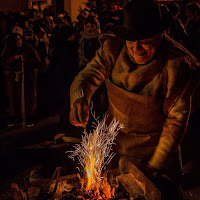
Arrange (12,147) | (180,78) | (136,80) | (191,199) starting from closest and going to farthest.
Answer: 1. (180,78)
2. (136,80)
3. (191,199)
4. (12,147)

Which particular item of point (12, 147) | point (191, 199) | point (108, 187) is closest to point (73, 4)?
point (12, 147)

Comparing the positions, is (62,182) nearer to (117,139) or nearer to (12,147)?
(117,139)

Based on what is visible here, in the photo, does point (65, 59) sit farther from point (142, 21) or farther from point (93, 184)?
point (142, 21)

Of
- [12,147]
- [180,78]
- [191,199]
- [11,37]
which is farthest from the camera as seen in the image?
[11,37]

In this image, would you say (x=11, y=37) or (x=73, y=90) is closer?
(x=73, y=90)

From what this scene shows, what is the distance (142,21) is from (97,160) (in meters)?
1.16

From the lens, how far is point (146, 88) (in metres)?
2.23

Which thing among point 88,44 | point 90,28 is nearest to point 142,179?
point 88,44

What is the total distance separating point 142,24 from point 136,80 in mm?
463

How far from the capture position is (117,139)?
8.43 ft

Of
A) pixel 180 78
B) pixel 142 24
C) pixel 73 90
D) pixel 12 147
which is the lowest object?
pixel 12 147

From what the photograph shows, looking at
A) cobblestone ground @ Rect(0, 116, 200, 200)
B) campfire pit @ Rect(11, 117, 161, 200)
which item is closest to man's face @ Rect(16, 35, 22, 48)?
cobblestone ground @ Rect(0, 116, 200, 200)

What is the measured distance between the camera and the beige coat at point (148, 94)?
2133 mm

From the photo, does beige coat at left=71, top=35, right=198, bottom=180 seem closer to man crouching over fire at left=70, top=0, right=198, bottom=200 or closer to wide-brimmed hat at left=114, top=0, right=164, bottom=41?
man crouching over fire at left=70, top=0, right=198, bottom=200
